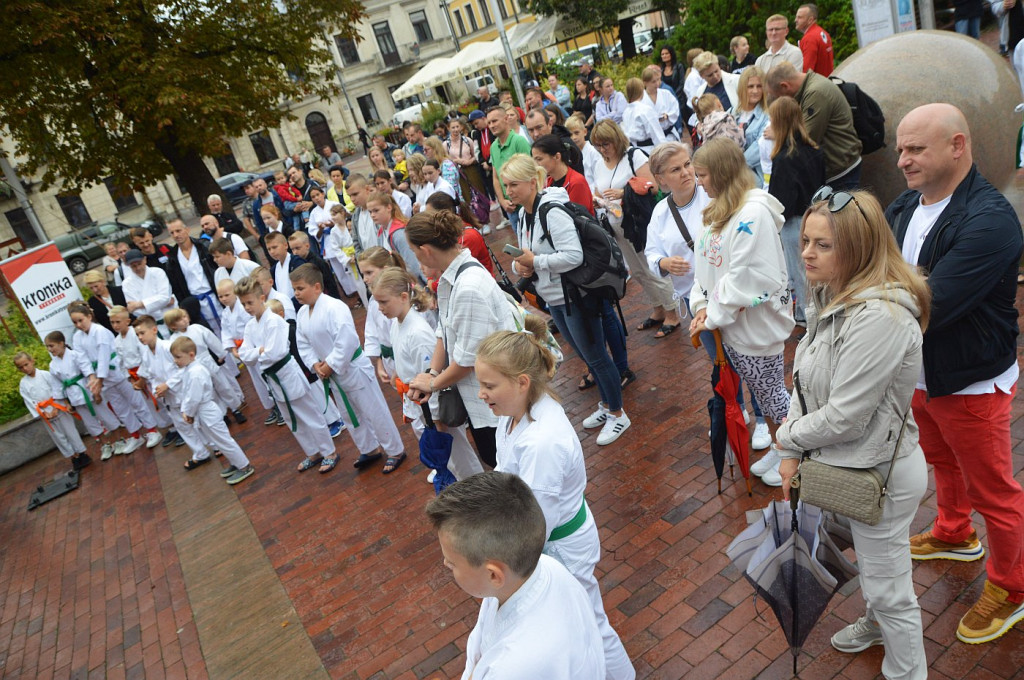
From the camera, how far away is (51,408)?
9805mm

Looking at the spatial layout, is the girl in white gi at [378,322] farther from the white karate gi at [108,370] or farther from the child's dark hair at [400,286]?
the white karate gi at [108,370]

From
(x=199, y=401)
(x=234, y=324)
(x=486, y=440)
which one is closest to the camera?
(x=486, y=440)

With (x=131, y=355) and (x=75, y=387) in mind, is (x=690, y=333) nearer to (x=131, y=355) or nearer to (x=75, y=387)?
(x=131, y=355)

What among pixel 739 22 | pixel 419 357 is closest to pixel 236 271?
pixel 419 357

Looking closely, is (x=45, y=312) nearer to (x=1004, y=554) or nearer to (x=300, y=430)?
(x=300, y=430)

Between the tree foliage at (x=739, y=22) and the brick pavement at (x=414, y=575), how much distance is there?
27.1ft

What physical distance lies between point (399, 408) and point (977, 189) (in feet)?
21.1

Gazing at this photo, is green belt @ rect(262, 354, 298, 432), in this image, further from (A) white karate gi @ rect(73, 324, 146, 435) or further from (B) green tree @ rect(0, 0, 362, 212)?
(B) green tree @ rect(0, 0, 362, 212)

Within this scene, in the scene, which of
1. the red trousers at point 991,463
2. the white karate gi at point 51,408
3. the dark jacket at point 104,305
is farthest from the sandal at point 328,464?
the red trousers at point 991,463

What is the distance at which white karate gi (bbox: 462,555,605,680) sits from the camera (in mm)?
2148

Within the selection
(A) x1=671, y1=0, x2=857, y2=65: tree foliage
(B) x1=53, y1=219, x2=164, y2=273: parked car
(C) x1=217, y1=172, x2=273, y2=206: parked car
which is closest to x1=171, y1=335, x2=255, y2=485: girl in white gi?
(A) x1=671, y1=0, x2=857, y2=65: tree foliage

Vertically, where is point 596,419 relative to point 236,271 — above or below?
below

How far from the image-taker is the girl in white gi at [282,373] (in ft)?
22.4

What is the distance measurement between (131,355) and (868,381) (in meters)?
9.42
